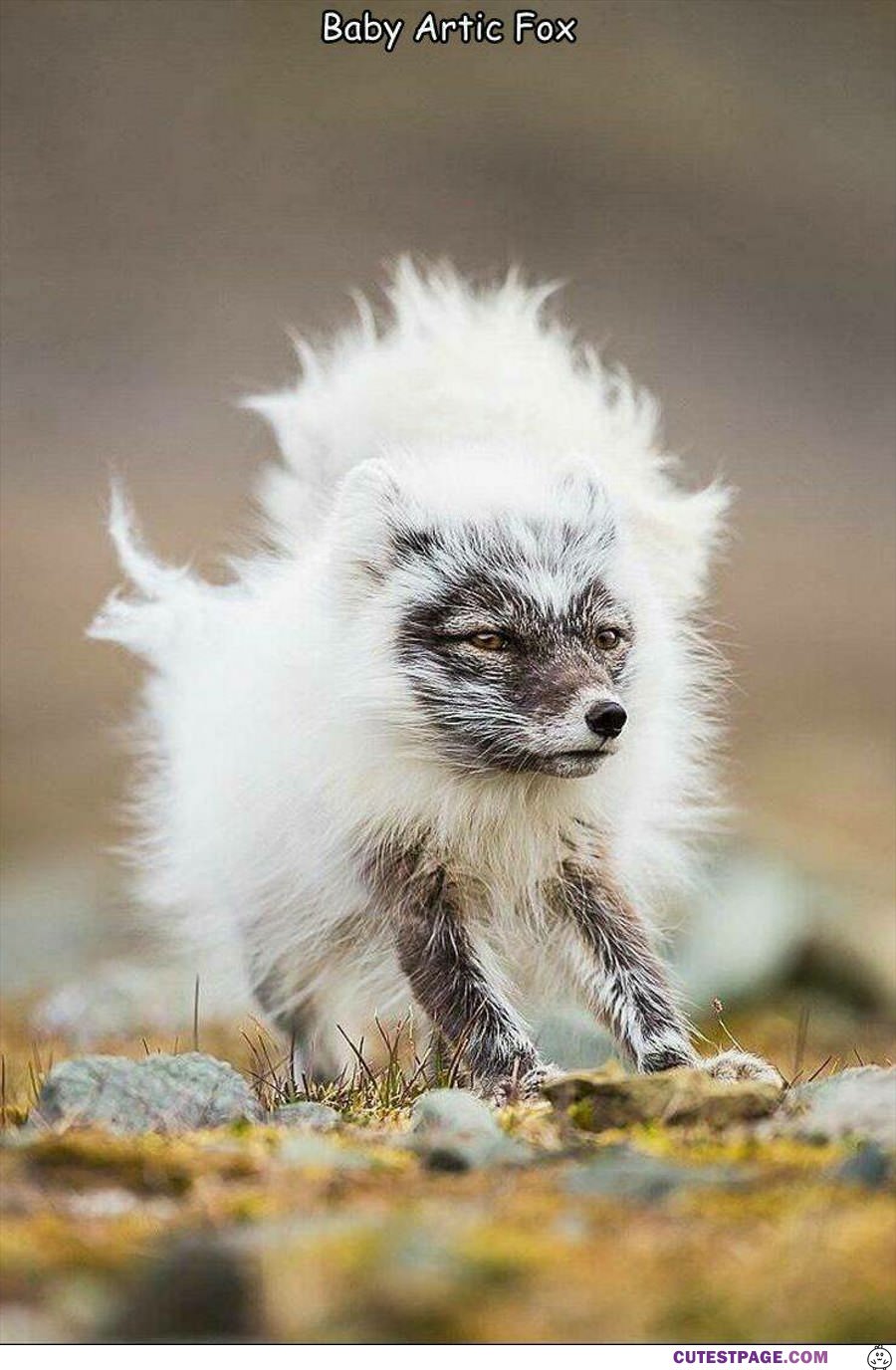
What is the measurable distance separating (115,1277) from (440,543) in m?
2.95

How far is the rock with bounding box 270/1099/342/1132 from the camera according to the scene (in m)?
4.65

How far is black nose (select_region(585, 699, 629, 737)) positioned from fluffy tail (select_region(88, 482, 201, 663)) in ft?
8.47

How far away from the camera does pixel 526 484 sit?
19.2 feet

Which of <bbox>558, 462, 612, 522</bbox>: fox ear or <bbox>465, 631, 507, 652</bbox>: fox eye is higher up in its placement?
<bbox>558, 462, 612, 522</bbox>: fox ear

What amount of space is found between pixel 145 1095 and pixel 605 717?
64.8 inches

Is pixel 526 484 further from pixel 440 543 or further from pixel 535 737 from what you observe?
pixel 535 737

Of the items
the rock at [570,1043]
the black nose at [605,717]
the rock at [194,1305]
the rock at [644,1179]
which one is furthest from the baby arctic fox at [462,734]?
the rock at [194,1305]

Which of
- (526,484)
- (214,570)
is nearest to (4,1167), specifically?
(526,484)

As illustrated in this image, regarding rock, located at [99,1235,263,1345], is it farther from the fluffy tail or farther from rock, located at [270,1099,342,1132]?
the fluffy tail

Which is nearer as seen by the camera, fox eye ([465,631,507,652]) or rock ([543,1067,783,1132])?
rock ([543,1067,783,1132])

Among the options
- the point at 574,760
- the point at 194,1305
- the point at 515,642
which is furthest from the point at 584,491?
the point at 194,1305

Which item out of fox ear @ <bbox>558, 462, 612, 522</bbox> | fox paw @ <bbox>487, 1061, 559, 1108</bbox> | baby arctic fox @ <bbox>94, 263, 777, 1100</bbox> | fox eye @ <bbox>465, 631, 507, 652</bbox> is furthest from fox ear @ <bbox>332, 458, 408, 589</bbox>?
fox paw @ <bbox>487, 1061, 559, 1108</bbox>

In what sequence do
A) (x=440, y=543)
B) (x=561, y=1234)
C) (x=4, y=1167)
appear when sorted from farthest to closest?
(x=440, y=543)
(x=4, y=1167)
(x=561, y=1234)

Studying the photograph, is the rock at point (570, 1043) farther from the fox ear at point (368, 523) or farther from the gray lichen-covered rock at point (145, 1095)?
the gray lichen-covered rock at point (145, 1095)
